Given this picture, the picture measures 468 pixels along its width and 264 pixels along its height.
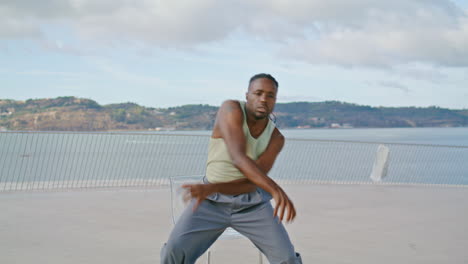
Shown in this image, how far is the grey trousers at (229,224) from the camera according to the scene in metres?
2.74

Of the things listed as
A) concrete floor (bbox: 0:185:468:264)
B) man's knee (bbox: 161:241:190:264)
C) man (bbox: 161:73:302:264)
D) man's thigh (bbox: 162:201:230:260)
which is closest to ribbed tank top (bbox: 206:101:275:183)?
man (bbox: 161:73:302:264)

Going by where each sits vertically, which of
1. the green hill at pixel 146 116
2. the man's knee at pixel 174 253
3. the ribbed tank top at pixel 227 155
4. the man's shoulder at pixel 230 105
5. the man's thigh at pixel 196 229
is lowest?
the green hill at pixel 146 116

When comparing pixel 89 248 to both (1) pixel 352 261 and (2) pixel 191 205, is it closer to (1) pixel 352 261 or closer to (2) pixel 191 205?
(1) pixel 352 261

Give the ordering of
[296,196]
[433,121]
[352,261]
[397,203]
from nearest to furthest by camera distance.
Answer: [352,261], [397,203], [296,196], [433,121]

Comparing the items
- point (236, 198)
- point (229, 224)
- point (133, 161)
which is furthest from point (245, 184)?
point (133, 161)

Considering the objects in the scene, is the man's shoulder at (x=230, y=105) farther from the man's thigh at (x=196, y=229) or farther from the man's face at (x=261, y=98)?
the man's thigh at (x=196, y=229)

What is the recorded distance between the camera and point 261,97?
2.79 m

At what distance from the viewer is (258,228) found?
279cm

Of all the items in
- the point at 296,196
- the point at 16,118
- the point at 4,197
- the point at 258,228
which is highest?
the point at 258,228

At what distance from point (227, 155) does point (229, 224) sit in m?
0.34

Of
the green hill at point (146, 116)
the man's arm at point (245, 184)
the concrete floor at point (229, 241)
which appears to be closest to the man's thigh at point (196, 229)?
the man's arm at point (245, 184)

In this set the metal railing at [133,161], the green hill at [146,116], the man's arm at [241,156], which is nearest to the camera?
the man's arm at [241,156]

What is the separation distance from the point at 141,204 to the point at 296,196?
10.6 ft

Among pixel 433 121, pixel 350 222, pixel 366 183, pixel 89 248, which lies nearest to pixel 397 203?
pixel 350 222
